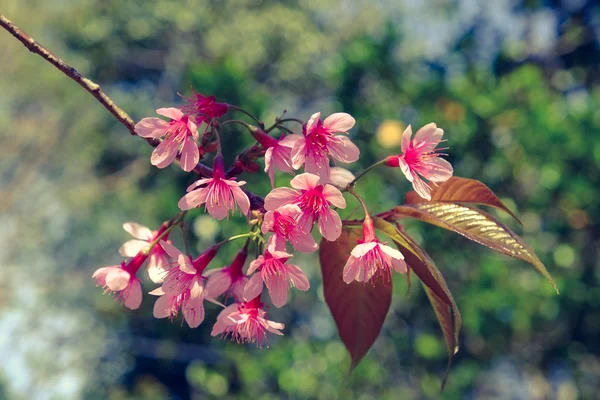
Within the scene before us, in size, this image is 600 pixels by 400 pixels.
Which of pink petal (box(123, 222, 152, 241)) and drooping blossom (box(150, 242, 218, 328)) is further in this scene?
pink petal (box(123, 222, 152, 241))

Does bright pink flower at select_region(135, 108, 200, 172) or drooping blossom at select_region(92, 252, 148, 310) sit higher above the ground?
bright pink flower at select_region(135, 108, 200, 172)

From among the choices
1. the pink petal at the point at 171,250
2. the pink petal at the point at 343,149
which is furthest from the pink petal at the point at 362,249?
the pink petal at the point at 171,250

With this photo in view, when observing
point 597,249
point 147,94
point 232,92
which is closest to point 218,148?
point 232,92

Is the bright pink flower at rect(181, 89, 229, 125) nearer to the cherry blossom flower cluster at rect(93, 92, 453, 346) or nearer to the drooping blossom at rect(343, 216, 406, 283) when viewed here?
the cherry blossom flower cluster at rect(93, 92, 453, 346)

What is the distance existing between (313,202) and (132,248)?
0.27 meters

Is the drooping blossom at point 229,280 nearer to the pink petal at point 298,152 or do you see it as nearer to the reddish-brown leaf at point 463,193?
the pink petal at point 298,152

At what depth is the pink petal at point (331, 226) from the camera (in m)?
0.61

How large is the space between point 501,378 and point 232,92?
3262mm

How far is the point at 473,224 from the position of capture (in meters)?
0.64

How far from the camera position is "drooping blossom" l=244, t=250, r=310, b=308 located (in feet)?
2.02

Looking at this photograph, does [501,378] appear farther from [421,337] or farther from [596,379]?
[421,337]

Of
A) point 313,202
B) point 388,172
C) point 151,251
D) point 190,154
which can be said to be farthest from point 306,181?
point 388,172

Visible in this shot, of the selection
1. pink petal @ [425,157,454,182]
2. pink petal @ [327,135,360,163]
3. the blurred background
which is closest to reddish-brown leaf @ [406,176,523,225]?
pink petal @ [425,157,454,182]

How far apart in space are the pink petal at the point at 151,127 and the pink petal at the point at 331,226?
0.20 meters
